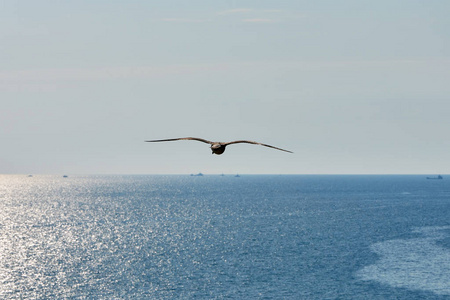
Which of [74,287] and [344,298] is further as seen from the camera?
[74,287]

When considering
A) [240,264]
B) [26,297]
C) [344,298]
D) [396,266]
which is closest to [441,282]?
[396,266]

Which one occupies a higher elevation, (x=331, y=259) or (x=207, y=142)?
(x=207, y=142)

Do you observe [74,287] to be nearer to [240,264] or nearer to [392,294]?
[240,264]

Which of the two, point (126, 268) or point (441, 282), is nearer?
point (441, 282)

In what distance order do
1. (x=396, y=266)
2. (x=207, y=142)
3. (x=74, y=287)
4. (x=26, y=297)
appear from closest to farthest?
(x=207, y=142), (x=26, y=297), (x=74, y=287), (x=396, y=266)

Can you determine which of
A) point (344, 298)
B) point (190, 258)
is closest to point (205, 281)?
point (190, 258)

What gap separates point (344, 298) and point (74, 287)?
3088 inches

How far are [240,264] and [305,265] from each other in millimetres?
22709

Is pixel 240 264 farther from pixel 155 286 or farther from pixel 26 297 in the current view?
pixel 26 297

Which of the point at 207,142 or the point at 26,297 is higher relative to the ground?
the point at 207,142

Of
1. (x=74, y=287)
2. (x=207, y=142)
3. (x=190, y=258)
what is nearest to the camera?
(x=207, y=142)

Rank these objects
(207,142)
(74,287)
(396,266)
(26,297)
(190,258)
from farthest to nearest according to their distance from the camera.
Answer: (190,258), (396,266), (74,287), (26,297), (207,142)

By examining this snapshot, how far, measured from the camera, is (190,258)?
195500 millimetres

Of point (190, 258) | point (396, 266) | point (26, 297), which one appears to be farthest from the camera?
point (190, 258)
